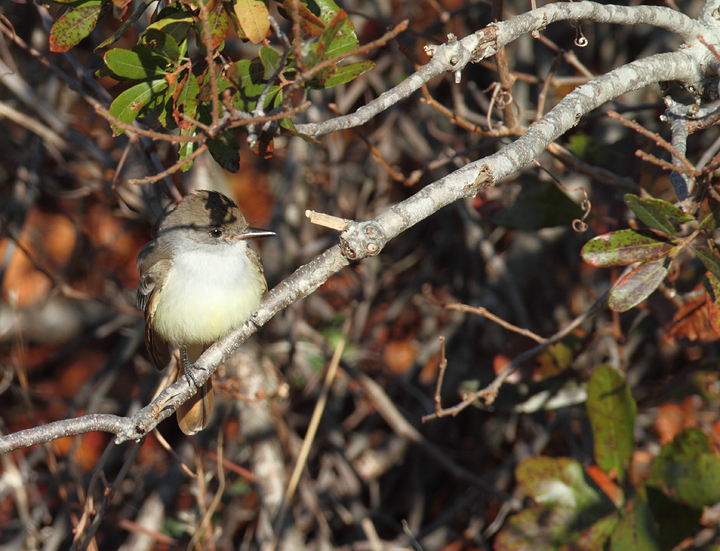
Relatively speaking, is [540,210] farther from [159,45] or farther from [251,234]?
[159,45]

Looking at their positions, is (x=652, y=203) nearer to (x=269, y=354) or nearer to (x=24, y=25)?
(x=269, y=354)

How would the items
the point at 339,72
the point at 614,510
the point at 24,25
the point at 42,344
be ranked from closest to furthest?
the point at 339,72 → the point at 614,510 → the point at 24,25 → the point at 42,344

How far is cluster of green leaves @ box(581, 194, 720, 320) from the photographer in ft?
7.89

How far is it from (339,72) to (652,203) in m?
1.28

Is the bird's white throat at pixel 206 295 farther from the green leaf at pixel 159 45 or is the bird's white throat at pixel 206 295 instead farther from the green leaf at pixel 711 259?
the green leaf at pixel 711 259

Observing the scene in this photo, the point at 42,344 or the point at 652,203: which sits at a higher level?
the point at 652,203

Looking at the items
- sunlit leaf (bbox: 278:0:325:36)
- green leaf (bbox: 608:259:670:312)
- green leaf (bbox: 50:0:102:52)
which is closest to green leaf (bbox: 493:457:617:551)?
green leaf (bbox: 608:259:670:312)

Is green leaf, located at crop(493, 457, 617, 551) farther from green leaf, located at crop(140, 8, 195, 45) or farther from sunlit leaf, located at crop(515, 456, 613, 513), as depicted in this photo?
green leaf, located at crop(140, 8, 195, 45)

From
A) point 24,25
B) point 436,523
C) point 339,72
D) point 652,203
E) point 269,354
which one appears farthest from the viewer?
point 24,25

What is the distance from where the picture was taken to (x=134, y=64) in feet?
8.00

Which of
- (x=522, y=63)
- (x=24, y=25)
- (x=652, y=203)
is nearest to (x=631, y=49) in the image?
(x=522, y=63)

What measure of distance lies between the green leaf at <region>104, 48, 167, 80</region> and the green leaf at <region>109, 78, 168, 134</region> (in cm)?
3

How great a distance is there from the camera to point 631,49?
201 inches

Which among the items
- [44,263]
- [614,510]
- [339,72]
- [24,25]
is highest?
[24,25]
